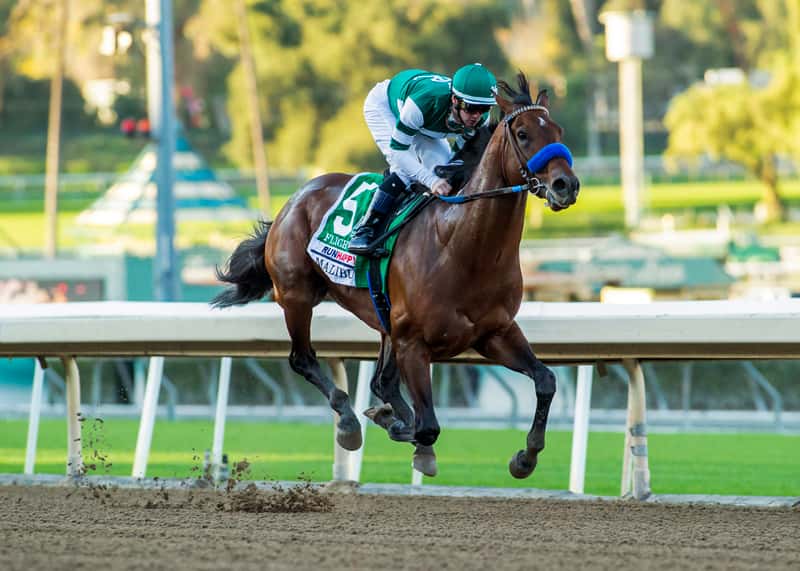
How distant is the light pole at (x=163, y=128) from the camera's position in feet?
48.9

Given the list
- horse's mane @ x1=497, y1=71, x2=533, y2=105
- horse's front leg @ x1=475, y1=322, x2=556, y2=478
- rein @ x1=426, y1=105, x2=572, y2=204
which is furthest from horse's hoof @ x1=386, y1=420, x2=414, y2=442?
horse's mane @ x1=497, y1=71, x2=533, y2=105

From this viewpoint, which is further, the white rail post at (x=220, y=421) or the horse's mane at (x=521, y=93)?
the white rail post at (x=220, y=421)

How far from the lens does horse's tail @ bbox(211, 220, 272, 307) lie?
24.2 feet

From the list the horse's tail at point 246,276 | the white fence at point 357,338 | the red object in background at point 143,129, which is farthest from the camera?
the red object in background at point 143,129

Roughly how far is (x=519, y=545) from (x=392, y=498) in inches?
68.2

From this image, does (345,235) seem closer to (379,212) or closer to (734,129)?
(379,212)

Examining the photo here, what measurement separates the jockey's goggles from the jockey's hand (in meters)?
0.29

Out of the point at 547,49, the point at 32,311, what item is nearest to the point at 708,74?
the point at 547,49

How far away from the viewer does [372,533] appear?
544 centimetres

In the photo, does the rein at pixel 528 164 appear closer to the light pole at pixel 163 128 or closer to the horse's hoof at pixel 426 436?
the horse's hoof at pixel 426 436

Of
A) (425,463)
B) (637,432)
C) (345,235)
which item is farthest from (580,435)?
(345,235)

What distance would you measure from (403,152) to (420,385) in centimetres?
94

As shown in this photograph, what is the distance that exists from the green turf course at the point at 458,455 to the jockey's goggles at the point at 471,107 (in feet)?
7.44

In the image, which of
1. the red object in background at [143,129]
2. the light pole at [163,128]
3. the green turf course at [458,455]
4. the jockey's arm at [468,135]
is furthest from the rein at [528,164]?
the red object in background at [143,129]
